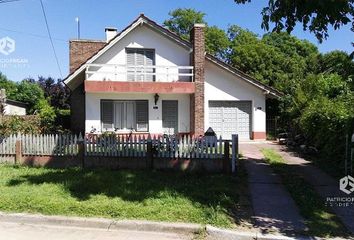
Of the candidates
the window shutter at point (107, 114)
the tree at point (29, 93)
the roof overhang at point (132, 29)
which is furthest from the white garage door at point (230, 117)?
the tree at point (29, 93)

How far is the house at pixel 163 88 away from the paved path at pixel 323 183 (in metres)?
8.03

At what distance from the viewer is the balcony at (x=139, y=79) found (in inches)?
820

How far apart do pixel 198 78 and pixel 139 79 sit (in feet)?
10.5

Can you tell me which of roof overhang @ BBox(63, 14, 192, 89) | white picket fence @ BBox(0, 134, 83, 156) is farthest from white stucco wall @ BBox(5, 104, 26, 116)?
white picket fence @ BBox(0, 134, 83, 156)

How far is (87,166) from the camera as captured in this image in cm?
1227

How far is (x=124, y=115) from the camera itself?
22.1m

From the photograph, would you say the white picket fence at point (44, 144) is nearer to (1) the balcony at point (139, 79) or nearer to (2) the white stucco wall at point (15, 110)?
(1) the balcony at point (139, 79)

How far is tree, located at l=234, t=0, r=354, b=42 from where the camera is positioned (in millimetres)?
8070

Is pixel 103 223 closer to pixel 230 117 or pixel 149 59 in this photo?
pixel 149 59

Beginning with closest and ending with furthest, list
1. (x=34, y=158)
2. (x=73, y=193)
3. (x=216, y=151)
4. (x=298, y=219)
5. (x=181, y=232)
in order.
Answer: (x=181, y=232) < (x=298, y=219) < (x=73, y=193) < (x=216, y=151) < (x=34, y=158)

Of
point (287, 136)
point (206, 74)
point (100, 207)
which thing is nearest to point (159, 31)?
point (206, 74)

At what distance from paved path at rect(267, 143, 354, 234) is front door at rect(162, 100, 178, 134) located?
8.25 meters

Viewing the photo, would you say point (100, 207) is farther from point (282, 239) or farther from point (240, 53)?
point (240, 53)

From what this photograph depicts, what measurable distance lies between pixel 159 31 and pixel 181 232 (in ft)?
54.0
